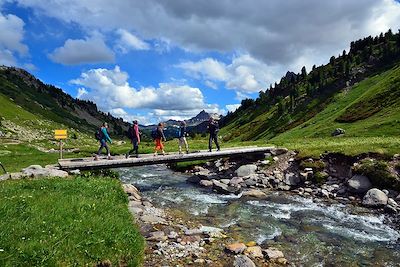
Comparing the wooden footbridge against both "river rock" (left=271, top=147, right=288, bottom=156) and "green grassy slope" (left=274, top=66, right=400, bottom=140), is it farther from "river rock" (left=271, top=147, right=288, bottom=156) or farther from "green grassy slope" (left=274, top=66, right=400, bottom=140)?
"green grassy slope" (left=274, top=66, right=400, bottom=140)

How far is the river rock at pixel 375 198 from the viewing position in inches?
1007

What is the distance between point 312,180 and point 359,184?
4802mm

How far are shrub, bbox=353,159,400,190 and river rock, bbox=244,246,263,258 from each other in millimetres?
16627

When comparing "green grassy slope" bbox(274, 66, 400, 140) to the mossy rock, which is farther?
"green grassy slope" bbox(274, 66, 400, 140)

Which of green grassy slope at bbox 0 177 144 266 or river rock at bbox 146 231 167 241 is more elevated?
green grassy slope at bbox 0 177 144 266

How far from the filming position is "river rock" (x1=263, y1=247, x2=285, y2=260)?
15.7m

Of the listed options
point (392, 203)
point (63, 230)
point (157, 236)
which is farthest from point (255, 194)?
point (63, 230)

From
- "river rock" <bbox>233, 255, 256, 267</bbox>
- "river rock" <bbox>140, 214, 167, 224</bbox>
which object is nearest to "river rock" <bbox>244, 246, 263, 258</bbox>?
"river rock" <bbox>233, 255, 256, 267</bbox>

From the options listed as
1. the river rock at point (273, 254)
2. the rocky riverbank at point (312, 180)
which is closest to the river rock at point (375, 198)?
the rocky riverbank at point (312, 180)

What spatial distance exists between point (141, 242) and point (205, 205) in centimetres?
1222

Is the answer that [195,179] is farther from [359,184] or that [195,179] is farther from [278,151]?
[359,184]

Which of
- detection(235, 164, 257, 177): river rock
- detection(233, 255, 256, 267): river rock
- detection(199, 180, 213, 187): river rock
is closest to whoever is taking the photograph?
detection(233, 255, 256, 267): river rock

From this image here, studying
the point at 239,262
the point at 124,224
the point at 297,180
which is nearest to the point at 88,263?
the point at 124,224

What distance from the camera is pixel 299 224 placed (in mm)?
21828
